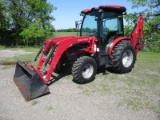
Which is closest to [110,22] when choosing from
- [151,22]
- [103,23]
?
[103,23]

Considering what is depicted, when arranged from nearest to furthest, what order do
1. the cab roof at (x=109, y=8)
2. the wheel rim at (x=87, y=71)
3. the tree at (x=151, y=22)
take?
the wheel rim at (x=87, y=71) → the cab roof at (x=109, y=8) → the tree at (x=151, y=22)

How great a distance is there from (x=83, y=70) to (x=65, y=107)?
72.0 inches

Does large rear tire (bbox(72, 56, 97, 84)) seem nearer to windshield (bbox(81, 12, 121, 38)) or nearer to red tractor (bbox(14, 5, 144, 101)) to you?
red tractor (bbox(14, 5, 144, 101))

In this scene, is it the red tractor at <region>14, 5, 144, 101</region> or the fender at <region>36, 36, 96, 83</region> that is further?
the red tractor at <region>14, 5, 144, 101</region>

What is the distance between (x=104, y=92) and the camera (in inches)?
218

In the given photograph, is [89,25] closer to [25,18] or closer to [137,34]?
[137,34]

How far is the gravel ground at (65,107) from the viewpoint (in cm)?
416

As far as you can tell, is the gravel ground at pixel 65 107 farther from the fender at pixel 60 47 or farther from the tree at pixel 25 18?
the tree at pixel 25 18

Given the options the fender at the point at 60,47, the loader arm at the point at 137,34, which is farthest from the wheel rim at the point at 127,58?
the fender at the point at 60,47

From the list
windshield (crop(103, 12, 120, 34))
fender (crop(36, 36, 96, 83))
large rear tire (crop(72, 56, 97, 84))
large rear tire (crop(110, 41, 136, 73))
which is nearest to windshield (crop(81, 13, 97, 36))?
windshield (crop(103, 12, 120, 34))

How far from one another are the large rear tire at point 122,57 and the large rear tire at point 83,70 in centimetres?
96

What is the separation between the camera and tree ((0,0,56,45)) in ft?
72.7

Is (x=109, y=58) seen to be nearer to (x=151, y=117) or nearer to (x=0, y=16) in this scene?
(x=151, y=117)

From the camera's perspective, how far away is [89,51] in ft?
21.9
